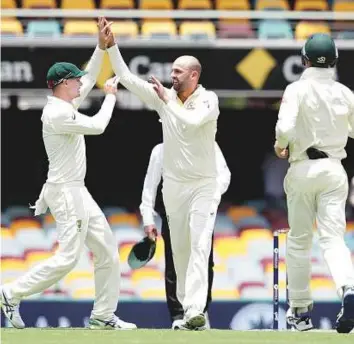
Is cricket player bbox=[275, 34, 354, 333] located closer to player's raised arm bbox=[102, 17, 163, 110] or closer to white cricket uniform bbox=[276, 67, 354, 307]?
white cricket uniform bbox=[276, 67, 354, 307]

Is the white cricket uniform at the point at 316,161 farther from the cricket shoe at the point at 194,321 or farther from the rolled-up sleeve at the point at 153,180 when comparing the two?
the rolled-up sleeve at the point at 153,180

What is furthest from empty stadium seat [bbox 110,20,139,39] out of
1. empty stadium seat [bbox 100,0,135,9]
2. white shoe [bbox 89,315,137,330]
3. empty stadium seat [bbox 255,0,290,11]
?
white shoe [bbox 89,315,137,330]

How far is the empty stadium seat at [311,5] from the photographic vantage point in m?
14.7

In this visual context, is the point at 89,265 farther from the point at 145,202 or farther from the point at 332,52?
the point at 332,52

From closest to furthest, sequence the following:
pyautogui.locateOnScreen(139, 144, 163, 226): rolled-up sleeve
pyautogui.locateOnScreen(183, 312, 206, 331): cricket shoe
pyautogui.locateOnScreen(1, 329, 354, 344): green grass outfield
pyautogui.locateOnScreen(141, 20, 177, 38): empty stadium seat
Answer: pyautogui.locateOnScreen(1, 329, 354, 344): green grass outfield → pyautogui.locateOnScreen(183, 312, 206, 331): cricket shoe → pyautogui.locateOnScreen(139, 144, 163, 226): rolled-up sleeve → pyautogui.locateOnScreen(141, 20, 177, 38): empty stadium seat

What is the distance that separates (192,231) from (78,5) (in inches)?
236

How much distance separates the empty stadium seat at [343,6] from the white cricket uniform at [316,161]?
5891mm

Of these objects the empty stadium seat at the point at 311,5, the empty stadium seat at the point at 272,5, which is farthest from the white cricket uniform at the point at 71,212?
the empty stadium seat at the point at 311,5

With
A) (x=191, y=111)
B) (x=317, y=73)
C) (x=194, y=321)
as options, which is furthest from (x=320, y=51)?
(x=194, y=321)

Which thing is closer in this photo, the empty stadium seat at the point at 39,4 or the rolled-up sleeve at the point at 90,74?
the rolled-up sleeve at the point at 90,74

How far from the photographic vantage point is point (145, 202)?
33.1 feet

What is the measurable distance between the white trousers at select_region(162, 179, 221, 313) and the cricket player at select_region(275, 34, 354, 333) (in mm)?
541

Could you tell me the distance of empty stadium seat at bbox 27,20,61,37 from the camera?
44.8ft

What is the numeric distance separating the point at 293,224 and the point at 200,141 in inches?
32.4
